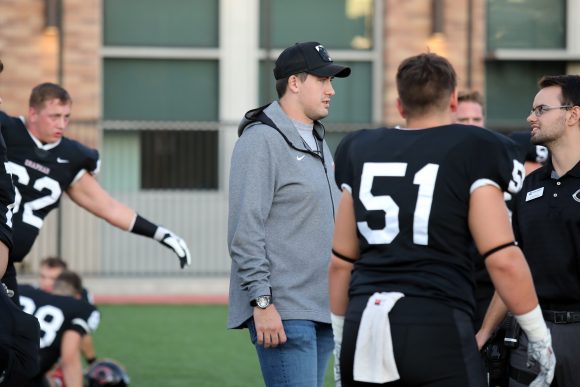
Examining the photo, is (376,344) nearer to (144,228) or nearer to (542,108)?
(542,108)

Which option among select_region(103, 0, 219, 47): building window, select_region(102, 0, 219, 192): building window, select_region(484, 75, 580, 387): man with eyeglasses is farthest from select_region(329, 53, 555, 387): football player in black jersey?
select_region(103, 0, 219, 47): building window

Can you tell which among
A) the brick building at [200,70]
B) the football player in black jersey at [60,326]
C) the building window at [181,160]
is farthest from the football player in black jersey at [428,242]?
the building window at [181,160]

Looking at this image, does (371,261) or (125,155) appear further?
(125,155)

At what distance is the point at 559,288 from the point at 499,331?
0.33 m

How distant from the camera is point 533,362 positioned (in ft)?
14.8

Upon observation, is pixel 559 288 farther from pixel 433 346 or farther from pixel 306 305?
pixel 433 346

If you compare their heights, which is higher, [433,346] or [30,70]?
[30,70]

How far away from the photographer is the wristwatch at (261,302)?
5.10 metres

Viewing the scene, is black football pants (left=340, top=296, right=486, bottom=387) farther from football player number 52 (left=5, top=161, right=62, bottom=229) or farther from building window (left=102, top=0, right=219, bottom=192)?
building window (left=102, top=0, right=219, bottom=192)

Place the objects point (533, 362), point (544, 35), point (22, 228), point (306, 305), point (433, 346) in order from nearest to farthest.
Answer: point (433, 346)
point (533, 362)
point (306, 305)
point (22, 228)
point (544, 35)

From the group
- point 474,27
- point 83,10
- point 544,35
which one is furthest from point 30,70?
point 544,35

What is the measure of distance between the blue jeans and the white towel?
957mm

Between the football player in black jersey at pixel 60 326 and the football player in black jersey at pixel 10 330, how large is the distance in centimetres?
336

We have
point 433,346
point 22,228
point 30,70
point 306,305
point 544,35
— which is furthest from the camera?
point 544,35
